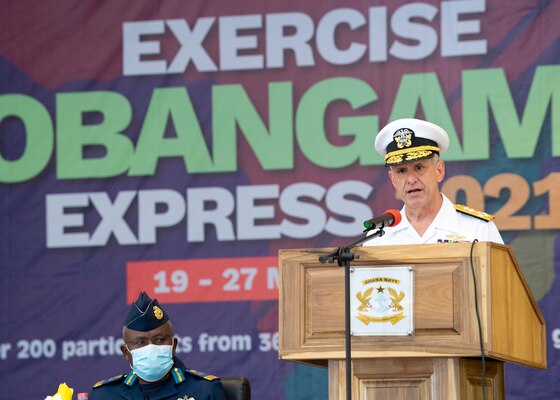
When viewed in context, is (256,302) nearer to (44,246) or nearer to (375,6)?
(44,246)

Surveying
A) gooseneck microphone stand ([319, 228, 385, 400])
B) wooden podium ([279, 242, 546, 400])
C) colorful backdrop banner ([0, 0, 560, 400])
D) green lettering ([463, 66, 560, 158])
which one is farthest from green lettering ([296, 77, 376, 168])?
gooseneck microphone stand ([319, 228, 385, 400])

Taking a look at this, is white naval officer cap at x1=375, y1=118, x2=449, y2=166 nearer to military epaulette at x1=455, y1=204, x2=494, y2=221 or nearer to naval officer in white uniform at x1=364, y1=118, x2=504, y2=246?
naval officer in white uniform at x1=364, y1=118, x2=504, y2=246

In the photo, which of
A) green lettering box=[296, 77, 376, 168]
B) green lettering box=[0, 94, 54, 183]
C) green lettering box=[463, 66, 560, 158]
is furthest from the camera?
green lettering box=[0, 94, 54, 183]

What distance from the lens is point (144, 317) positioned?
4.26m

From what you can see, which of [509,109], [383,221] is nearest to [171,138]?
[509,109]

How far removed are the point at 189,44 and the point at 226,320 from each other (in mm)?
1460

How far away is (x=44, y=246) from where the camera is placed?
6.37 meters

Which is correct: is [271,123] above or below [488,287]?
above

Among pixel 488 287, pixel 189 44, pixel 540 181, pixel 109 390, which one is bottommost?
pixel 109 390

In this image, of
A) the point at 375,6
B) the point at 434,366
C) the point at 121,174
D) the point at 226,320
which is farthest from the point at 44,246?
the point at 434,366

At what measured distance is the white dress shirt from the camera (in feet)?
13.4

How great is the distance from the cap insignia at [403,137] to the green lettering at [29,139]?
281 centimetres

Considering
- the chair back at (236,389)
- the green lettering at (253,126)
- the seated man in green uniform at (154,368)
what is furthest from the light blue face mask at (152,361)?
the green lettering at (253,126)

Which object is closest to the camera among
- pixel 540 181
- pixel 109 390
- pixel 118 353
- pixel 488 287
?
pixel 488 287
